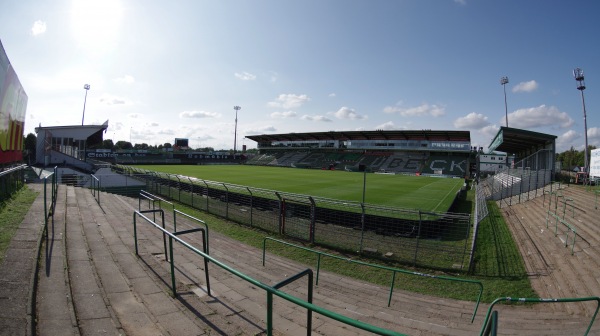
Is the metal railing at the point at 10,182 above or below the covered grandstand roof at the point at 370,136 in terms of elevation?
below

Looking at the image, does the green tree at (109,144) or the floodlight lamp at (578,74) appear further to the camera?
the green tree at (109,144)

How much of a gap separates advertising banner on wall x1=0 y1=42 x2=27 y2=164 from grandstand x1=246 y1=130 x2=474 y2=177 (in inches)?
1654

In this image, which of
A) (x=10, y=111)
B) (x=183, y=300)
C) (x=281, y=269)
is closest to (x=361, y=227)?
(x=281, y=269)

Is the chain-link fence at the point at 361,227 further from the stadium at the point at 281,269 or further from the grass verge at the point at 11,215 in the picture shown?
the grass verge at the point at 11,215

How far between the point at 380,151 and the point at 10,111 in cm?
6531

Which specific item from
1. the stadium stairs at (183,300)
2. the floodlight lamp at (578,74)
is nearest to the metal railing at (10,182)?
the stadium stairs at (183,300)

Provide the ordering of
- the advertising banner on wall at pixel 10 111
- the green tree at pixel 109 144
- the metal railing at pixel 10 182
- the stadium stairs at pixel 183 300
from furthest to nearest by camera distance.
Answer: the green tree at pixel 109 144 < the advertising banner on wall at pixel 10 111 < the metal railing at pixel 10 182 < the stadium stairs at pixel 183 300

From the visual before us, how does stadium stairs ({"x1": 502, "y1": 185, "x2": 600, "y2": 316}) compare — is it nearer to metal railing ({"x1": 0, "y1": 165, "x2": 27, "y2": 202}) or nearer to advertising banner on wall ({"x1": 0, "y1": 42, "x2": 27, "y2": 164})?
metal railing ({"x1": 0, "y1": 165, "x2": 27, "y2": 202})

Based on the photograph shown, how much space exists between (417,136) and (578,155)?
236 feet

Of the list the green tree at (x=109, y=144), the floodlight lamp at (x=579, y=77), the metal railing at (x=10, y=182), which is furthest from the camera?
the green tree at (x=109, y=144)

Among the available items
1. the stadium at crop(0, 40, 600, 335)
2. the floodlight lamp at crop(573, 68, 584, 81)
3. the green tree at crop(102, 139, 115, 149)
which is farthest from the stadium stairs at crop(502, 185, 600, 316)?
the green tree at crop(102, 139, 115, 149)

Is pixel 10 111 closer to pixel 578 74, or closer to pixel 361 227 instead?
pixel 361 227

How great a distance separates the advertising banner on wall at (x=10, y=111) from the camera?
11.6m

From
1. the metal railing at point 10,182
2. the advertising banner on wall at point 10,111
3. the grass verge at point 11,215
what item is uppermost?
the advertising banner on wall at point 10,111
